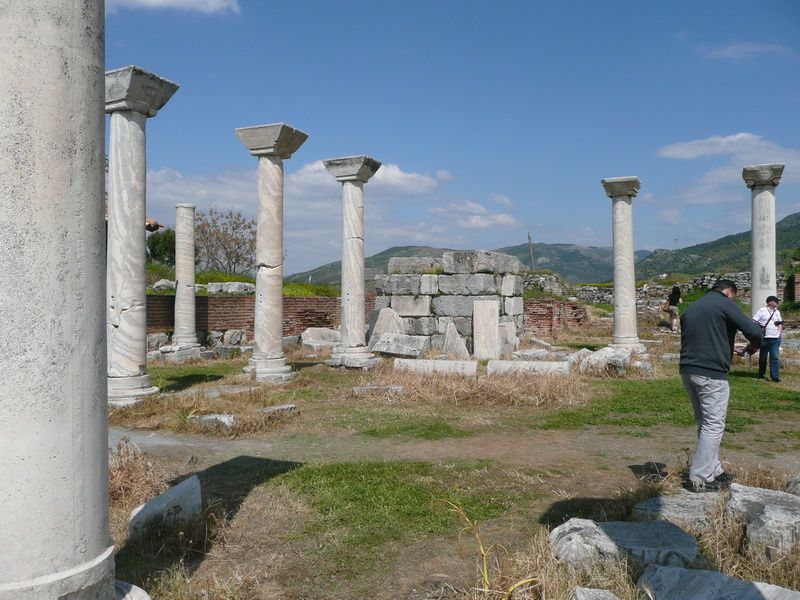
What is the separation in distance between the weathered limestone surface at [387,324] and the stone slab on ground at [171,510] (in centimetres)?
1185

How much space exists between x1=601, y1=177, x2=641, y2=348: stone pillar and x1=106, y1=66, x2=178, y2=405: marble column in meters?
11.3

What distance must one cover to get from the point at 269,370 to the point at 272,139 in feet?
14.4

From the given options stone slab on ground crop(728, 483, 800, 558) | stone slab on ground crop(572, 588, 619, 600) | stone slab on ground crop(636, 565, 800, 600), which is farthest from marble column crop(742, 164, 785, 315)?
stone slab on ground crop(572, 588, 619, 600)

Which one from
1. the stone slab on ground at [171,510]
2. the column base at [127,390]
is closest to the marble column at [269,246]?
the column base at [127,390]

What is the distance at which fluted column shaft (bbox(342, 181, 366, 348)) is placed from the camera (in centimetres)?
1391

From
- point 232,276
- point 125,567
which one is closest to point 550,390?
point 125,567

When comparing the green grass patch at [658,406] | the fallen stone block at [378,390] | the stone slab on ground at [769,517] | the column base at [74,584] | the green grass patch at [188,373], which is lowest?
the green grass patch at [188,373]

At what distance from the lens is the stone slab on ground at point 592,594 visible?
3.17m

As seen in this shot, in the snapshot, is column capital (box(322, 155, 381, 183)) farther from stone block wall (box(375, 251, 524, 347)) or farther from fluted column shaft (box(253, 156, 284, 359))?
stone block wall (box(375, 251, 524, 347))

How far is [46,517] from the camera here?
8.51 ft

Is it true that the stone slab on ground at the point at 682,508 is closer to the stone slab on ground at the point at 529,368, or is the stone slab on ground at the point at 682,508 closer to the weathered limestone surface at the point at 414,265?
the stone slab on ground at the point at 529,368

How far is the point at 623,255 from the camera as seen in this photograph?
16.4m

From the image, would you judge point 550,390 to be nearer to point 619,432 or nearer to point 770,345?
point 619,432

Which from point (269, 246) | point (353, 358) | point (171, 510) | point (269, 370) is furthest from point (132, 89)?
point (171, 510)
